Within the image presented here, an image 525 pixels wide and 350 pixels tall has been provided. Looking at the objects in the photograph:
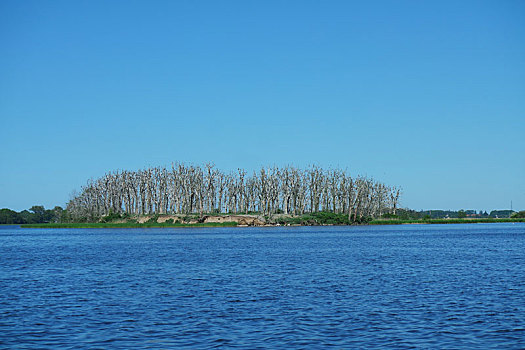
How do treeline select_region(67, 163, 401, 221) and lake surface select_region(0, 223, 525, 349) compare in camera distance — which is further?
treeline select_region(67, 163, 401, 221)

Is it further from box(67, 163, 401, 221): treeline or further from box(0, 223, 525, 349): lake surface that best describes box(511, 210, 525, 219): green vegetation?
box(0, 223, 525, 349): lake surface

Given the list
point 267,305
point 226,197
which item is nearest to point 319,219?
point 226,197

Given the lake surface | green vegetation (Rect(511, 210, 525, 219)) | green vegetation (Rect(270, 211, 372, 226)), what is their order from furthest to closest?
green vegetation (Rect(511, 210, 525, 219)) < green vegetation (Rect(270, 211, 372, 226)) < the lake surface

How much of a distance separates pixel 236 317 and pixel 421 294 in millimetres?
10114

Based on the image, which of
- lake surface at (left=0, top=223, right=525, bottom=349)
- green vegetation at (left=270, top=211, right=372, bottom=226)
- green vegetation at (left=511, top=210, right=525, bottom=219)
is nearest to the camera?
lake surface at (left=0, top=223, right=525, bottom=349)

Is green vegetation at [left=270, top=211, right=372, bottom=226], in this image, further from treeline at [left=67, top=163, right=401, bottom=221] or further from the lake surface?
the lake surface

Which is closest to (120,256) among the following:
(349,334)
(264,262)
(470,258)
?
(264,262)

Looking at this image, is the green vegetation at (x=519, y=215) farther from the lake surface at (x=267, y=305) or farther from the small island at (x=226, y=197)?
the lake surface at (x=267, y=305)

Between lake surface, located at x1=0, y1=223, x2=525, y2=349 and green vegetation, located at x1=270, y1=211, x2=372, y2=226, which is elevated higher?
green vegetation, located at x1=270, y1=211, x2=372, y2=226

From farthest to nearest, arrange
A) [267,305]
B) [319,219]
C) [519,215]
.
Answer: [519,215] < [319,219] < [267,305]

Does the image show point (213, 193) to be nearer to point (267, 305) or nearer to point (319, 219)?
point (319, 219)

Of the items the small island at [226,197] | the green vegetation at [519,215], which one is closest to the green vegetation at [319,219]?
the small island at [226,197]

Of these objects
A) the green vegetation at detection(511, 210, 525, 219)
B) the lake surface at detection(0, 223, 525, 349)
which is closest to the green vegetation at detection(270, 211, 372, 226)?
the green vegetation at detection(511, 210, 525, 219)

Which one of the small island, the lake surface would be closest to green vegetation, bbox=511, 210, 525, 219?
the small island
